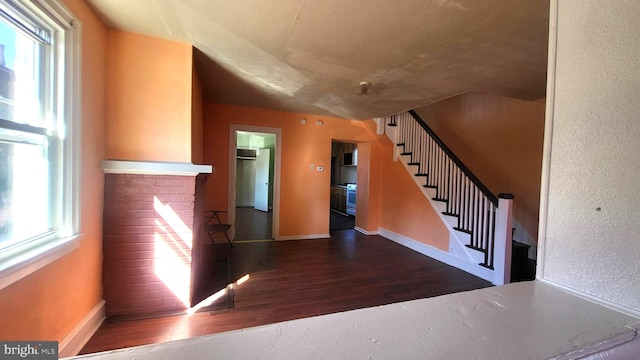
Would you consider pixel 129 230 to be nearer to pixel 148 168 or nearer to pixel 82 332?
pixel 148 168

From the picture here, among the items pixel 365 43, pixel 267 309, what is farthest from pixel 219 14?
pixel 267 309

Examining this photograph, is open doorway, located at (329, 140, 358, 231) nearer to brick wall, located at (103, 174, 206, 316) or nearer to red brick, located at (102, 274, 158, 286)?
brick wall, located at (103, 174, 206, 316)

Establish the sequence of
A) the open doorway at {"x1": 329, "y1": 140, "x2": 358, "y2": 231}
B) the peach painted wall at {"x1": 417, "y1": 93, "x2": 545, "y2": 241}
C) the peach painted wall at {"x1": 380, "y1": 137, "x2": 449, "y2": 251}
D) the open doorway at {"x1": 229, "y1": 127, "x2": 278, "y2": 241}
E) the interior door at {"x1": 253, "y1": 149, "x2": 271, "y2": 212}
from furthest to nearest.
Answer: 1. the interior door at {"x1": 253, "y1": 149, "x2": 271, "y2": 212}
2. the open doorway at {"x1": 329, "y1": 140, "x2": 358, "y2": 231}
3. the open doorway at {"x1": 229, "y1": 127, "x2": 278, "y2": 241}
4. the peach painted wall at {"x1": 380, "y1": 137, "x2": 449, "y2": 251}
5. the peach painted wall at {"x1": 417, "y1": 93, "x2": 545, "y2": 241}

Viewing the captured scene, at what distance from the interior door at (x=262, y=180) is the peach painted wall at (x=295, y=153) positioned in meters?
2.87

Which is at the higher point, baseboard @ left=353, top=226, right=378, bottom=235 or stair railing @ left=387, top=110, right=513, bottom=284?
stair railing @ left=387, top=110, right=513, bottom=284

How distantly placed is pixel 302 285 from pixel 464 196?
8.20ft

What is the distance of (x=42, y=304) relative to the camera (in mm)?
1352

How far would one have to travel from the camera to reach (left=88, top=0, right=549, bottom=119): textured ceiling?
5.25 feet

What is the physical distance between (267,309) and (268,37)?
2.40m

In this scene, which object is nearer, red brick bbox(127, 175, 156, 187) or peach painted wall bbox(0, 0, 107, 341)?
peach painted wall bbox(0, 0, 107, 341)

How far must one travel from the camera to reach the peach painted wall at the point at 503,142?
340 cm

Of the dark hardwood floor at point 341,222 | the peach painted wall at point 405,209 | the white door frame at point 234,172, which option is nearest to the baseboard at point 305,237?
the white door frame at point 234,172

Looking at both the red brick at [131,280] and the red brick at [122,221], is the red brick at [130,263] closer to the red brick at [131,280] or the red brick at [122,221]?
the red brick at [131,280]

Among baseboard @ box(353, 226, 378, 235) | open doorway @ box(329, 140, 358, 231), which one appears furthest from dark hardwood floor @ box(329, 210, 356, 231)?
baseboard @ box(353, 226, 378, 235)
